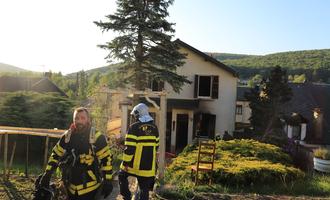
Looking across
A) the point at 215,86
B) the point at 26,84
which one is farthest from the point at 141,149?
the point at 26,84

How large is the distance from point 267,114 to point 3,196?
1649cm

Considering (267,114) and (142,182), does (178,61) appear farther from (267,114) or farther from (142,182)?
(142,182)

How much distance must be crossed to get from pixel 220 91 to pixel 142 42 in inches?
270

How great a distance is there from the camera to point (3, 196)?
30.8ft

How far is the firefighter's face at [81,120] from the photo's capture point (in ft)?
17.5

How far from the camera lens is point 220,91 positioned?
2728cm

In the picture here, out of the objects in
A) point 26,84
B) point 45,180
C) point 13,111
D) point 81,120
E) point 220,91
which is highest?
point 26,84

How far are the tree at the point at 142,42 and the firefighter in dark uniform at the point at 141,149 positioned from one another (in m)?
15.3

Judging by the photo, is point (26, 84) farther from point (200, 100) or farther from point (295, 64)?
point (295, 64)

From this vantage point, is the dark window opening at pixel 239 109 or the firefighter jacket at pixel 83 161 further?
the dark window opening at pixel 239 109

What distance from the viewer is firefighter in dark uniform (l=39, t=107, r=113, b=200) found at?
5.33 meters

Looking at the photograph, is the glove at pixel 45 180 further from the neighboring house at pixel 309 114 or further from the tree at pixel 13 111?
the neighboring house at pixel 309 114

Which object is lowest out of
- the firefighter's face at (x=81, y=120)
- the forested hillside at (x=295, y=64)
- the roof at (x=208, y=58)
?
the firefighter's face at (x=81, y=120)

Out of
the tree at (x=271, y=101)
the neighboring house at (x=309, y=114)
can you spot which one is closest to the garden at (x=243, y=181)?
the tree at (x=271, y=101)
